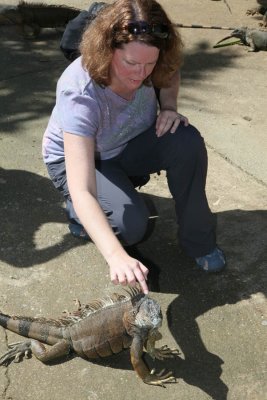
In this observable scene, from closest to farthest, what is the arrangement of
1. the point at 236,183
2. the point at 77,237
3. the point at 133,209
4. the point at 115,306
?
the point at 115,306, the point at 133,209, the point at 77,237, the point at 236,183

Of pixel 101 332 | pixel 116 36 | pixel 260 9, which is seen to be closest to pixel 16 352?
pixel 101 332

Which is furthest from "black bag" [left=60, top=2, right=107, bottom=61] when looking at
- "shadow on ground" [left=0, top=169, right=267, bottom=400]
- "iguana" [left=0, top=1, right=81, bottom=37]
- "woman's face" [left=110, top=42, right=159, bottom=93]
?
"iguana" [left=0, top=1, right=81, bottom=37]

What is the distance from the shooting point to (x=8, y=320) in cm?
317

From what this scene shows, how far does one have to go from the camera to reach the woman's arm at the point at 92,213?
2547 mm

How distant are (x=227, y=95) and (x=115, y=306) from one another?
314 centimetres

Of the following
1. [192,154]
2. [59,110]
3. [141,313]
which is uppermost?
[59,110]

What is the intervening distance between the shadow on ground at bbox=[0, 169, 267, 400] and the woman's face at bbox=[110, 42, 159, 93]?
3.62ft

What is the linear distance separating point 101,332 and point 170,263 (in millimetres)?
836

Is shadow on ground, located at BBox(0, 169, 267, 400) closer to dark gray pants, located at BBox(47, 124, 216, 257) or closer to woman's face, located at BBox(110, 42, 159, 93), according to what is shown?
dark gray pants, located at BBox(47, 124, 216, 257)

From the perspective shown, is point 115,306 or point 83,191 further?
point 115,306

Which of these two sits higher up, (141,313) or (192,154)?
(192,154)

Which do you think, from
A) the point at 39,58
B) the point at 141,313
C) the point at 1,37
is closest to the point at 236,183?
the point at 141,313

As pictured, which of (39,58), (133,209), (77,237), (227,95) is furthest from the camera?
(39,58)

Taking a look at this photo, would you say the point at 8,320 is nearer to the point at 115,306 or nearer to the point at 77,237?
the point at 115,306
